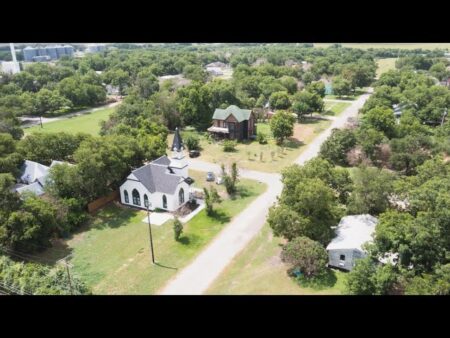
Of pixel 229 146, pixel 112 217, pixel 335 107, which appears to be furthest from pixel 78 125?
pixel 335 107

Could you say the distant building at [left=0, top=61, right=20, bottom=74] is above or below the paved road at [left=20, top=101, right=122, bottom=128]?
above

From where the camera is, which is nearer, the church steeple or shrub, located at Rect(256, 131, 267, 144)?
the church steeple

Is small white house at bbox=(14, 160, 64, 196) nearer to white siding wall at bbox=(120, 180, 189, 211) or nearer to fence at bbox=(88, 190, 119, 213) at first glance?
fence at bbox=(88, 190, 119, 213)

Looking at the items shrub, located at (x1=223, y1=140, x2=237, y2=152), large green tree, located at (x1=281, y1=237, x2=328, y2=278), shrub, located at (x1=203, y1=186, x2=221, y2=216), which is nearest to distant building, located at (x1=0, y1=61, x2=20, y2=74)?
shrub, located at (x1=223, y1=140, x2=237, y2=152)

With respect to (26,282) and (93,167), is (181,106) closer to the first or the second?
(93,167)

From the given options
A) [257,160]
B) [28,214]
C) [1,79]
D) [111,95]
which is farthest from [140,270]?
[1,79]

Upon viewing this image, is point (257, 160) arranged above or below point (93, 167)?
below
